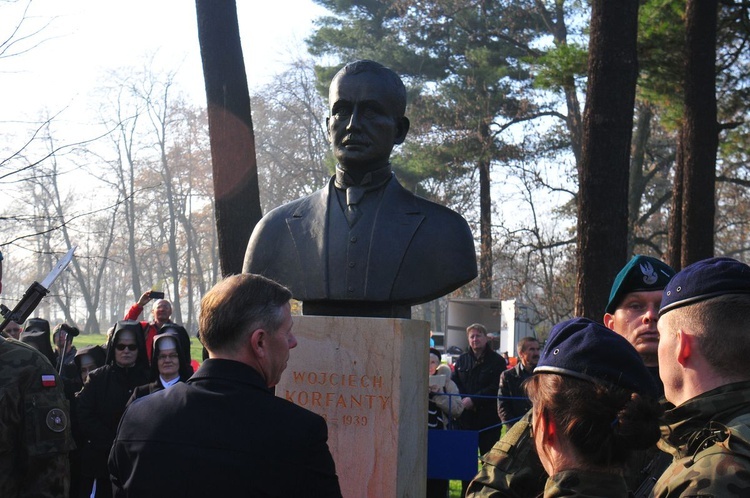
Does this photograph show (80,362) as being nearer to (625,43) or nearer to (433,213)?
(433,213)

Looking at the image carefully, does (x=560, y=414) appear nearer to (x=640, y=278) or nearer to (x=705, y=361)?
(x=705, y=361)

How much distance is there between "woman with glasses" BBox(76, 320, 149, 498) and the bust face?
312 cm

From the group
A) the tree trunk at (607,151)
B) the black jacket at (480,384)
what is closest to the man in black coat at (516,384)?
the black jacket at (480,384)

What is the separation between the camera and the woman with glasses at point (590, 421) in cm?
186

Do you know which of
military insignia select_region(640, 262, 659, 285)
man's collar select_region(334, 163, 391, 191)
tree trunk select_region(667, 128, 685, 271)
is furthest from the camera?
tree trunk select_region(667, 128, 685, 271)

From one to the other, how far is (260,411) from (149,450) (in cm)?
31

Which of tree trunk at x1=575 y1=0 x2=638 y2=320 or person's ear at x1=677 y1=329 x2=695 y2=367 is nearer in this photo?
person's ear at x1=677 y1=329 x2=695 y2=367

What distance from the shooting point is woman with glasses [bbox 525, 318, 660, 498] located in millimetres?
1864

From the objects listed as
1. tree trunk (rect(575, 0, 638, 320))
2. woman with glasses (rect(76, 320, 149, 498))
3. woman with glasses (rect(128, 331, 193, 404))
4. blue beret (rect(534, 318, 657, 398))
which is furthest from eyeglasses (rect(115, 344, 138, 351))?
blue beret (rect(534, 318, 657, 398))

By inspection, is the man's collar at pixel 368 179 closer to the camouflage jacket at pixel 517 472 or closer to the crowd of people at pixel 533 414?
the crowd of people at pixel 533 414

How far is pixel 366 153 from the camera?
441cm

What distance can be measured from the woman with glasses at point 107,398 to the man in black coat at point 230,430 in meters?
4.30

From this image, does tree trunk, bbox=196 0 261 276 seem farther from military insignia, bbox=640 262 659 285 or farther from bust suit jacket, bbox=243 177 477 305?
military insignia, bbox=640 262 659 285

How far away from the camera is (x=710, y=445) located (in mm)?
1939
